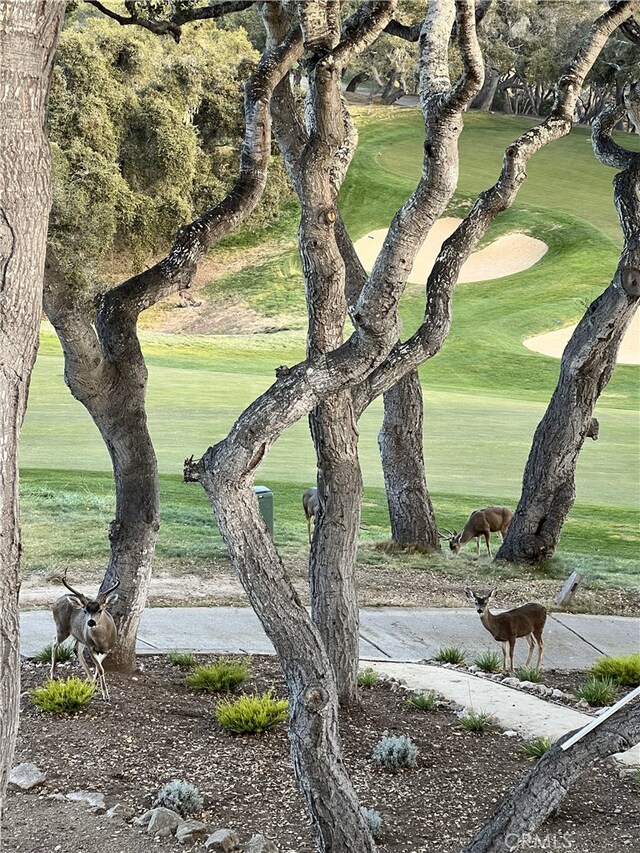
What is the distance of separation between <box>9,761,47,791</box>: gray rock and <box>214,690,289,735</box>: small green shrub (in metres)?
1.29

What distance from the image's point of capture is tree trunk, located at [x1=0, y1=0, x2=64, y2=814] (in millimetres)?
3879

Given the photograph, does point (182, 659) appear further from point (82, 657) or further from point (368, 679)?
point (368, 679)

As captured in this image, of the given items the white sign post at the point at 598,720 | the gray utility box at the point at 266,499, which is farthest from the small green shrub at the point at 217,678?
the gray utility box at the point at 266,499

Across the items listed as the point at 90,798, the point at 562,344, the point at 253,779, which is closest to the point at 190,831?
the point at 90,798

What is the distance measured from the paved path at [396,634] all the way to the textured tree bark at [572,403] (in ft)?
7.92

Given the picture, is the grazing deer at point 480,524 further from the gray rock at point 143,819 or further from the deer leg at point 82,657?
the gray rock at point 143,819

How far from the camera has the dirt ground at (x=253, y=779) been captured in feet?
19.7

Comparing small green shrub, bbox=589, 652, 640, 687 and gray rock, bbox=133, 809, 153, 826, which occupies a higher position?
gray rock, bbox=133, 809, 153, 826

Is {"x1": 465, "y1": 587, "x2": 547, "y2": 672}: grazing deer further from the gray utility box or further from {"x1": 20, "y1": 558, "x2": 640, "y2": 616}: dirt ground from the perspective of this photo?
the gray utility box

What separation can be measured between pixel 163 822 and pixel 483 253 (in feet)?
141

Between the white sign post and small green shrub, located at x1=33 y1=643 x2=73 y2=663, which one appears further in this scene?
small green shrub, located at x1=33 y1=643 x2=73 y2=663

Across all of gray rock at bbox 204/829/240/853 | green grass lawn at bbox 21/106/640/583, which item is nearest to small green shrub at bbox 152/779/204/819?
gray rock at bbox 204/829/240/853

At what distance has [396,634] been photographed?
10633 millimetres

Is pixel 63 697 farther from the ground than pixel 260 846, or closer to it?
closer to it
